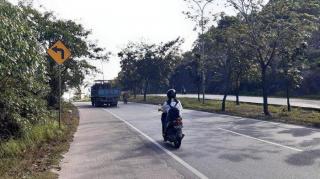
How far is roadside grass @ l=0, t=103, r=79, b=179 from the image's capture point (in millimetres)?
10727

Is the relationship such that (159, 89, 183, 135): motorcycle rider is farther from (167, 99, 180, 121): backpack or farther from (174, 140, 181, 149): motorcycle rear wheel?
(174, 140, 181, 149): motorcycle rear wheel

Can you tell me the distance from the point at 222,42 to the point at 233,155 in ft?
75.1

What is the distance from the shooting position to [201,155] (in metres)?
13.0

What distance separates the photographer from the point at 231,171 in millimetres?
10461

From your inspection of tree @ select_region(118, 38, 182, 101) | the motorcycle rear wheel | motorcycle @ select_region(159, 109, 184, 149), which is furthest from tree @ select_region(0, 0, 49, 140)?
tree @ select_region(118, 38, 182, 101)

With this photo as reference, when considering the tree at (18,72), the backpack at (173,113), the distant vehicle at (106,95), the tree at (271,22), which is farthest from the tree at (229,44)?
the backpack at (173,113)

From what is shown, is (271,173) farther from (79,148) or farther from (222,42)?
(222,42)

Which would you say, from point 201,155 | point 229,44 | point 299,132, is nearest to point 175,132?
point 201,155

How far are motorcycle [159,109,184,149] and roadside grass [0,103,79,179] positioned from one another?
120 inches

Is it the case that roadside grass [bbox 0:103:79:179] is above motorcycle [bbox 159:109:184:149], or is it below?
below

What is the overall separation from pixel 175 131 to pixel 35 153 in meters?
3.97

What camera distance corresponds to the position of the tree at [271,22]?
2855 centimetres

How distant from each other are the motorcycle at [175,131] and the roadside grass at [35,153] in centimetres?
306

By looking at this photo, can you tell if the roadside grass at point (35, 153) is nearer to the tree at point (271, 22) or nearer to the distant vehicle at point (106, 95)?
the tree at point (271, 22)
